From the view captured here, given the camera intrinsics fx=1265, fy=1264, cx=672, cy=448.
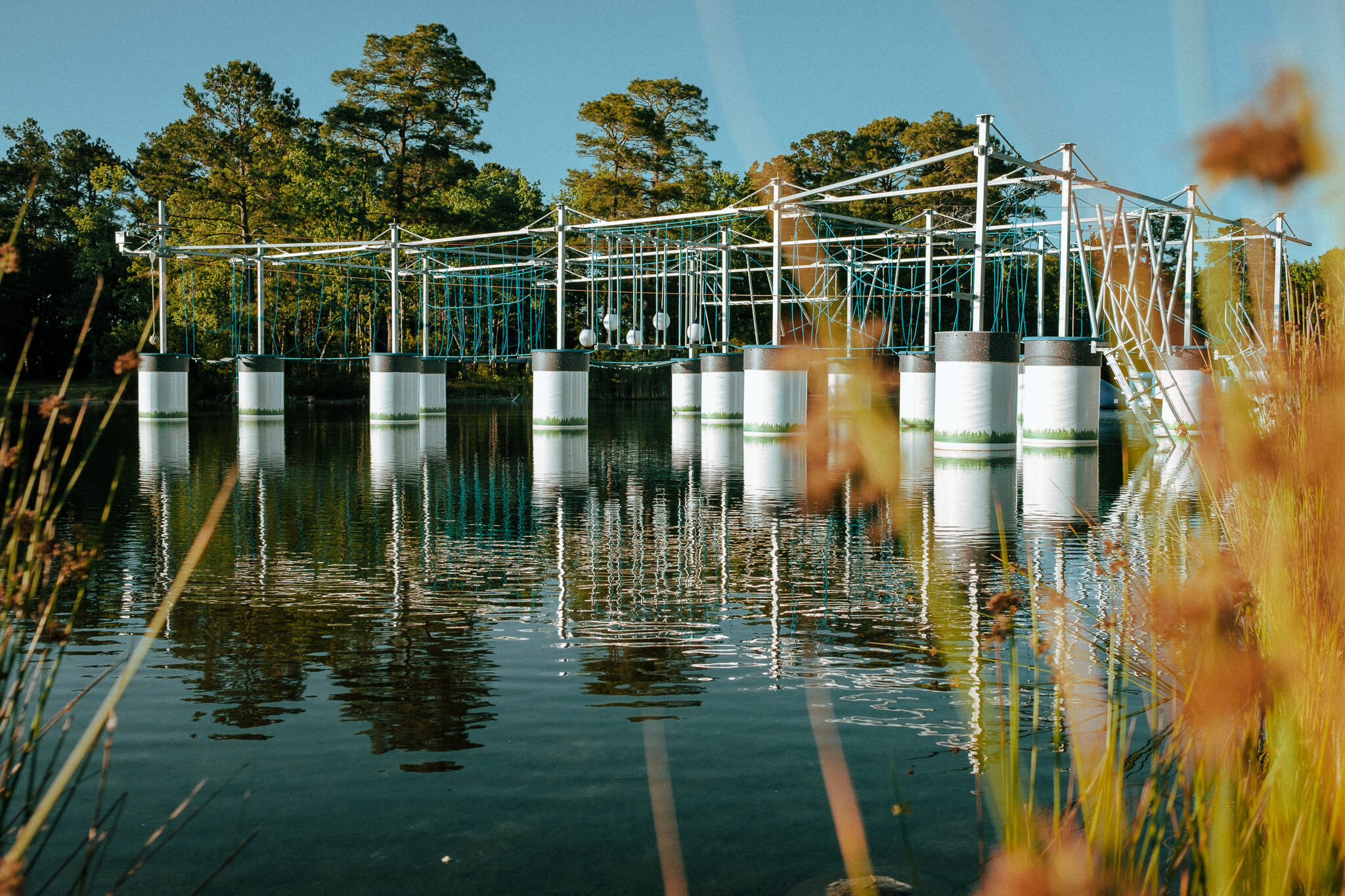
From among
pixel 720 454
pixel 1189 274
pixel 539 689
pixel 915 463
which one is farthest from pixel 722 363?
pixel 539 689

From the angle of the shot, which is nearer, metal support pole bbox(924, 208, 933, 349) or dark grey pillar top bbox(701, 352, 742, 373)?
metal support pole bbox(924, 208, 933, 349)

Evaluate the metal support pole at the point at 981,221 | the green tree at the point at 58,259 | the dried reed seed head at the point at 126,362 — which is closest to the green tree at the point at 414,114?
the green tree at the point at 58,259

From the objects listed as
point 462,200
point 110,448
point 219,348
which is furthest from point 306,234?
point 110,448

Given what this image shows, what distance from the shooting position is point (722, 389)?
102 ft

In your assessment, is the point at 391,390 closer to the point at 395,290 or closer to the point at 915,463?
the point at 395,290

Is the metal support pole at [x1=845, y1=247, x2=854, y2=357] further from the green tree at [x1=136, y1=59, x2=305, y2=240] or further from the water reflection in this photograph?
the green tree at [x1=136, y1=59, x2=305, y2=240]

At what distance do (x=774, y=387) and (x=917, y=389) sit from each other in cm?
679

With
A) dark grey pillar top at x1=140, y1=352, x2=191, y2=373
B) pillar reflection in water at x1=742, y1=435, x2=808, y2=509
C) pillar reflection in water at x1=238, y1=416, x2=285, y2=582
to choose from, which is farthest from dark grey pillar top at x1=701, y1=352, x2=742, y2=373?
dark grey pillar top at x1=140, y1=352, x2=191, y2=373

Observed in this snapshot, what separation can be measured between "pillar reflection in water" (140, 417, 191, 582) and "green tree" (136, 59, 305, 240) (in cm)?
1713

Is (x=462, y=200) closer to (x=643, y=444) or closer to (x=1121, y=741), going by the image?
(x=643, y=444)

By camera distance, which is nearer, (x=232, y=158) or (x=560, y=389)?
(x=560, y=389)

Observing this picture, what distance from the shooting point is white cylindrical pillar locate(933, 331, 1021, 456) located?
20.4m

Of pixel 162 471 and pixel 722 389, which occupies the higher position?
pixel 722 389

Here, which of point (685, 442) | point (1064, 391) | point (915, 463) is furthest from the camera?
point (685, 442)
